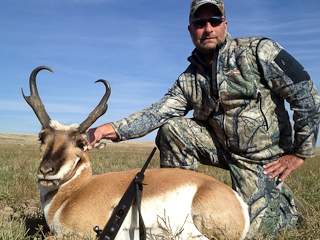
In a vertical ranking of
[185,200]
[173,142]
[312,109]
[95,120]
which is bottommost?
[185,200]

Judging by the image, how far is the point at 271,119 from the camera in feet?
13.5

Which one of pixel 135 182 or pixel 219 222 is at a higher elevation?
pixel 135 182

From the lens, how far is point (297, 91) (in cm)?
386

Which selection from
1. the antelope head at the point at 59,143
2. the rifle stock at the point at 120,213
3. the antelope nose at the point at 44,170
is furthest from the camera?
the antelope head at the point at 59,143

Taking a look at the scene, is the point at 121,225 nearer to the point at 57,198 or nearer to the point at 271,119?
the point at 57,198

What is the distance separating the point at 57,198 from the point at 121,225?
101 cm

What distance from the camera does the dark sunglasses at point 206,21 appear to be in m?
4.32

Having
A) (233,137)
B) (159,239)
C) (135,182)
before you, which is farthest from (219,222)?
(233,137)

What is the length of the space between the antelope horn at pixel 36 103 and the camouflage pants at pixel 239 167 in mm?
1790

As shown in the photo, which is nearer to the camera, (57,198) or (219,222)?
(219,222)

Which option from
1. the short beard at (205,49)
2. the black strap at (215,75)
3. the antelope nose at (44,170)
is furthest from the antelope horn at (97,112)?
the short beard at (205,49)

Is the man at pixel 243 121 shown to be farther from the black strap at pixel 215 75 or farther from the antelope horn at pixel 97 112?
the antelope horn at pixel 97 112

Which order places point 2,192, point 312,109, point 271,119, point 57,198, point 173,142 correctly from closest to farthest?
1. point 57,198
2. point 312,109
3. point 271,119
4. point 173,142
5. point 2,192

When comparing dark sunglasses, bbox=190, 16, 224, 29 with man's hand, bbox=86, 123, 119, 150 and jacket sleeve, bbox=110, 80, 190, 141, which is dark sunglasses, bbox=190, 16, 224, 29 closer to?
jacket sleeve, bbox=110, 80, 190, 141
